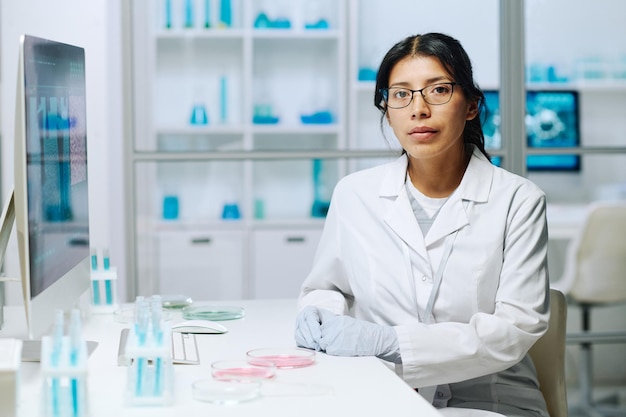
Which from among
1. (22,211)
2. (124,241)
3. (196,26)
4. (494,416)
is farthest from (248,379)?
(196,26)

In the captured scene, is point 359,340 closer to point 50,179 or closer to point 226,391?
point 226,391

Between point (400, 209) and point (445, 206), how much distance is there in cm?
10

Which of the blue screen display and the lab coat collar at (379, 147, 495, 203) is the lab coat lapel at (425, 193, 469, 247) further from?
the blue screen display

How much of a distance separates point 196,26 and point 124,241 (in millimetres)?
881

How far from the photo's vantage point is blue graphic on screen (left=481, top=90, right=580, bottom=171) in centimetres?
356

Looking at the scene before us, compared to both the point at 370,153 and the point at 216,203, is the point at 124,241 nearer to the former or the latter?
the point at 216,203

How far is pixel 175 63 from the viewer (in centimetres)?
345

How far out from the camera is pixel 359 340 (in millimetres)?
1708

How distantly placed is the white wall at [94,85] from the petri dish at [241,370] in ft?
5.81

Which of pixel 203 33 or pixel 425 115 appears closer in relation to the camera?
pixel 425 115

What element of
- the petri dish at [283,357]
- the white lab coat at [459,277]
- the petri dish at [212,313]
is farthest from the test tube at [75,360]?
the petri dish at [212,313]

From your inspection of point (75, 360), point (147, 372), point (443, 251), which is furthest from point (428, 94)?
point (75, 360)

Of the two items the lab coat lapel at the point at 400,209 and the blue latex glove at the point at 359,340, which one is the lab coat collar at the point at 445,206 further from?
the blue latex glove at the point at 359,340

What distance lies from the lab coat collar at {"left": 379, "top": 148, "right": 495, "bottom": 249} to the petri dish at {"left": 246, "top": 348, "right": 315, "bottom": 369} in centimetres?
43
